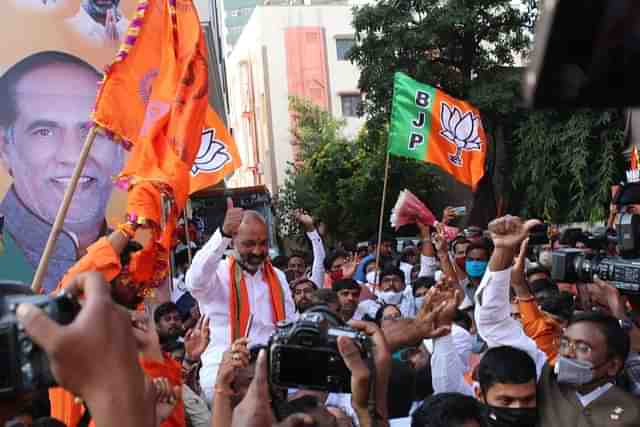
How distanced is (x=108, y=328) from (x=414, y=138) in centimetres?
771

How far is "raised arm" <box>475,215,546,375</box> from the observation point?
3.58 m

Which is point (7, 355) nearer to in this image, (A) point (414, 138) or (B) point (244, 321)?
(B) point (244, 321)

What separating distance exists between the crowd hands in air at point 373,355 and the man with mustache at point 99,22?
376 centimetres

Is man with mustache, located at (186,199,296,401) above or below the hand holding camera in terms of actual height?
below

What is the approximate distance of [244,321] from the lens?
15.8ft

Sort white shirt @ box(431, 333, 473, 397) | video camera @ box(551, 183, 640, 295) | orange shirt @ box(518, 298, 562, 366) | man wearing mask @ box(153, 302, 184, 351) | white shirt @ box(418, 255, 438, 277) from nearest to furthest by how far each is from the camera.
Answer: video camera @ box(551, 183, 640, 295) → white shirt @ box(431, 333, 473, 397) → orange shirt @ box(518, 298, 562, 366) → man wearing mask @ box(153, 302, 184, 351) → white shirt @ box(418, 255, 438, 277)

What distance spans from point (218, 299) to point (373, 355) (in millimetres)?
2349

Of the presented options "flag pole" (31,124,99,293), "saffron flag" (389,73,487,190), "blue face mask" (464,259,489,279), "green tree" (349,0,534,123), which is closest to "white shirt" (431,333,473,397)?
"flag pole" (31,124,99,293)

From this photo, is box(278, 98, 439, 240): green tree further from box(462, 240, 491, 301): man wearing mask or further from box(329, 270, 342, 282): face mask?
box(462, 240, 491, 301): man wearing mask

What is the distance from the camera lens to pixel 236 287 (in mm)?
4852

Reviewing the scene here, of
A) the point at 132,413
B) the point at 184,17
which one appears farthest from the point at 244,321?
the point at 132,413

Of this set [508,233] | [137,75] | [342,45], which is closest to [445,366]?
[508,233]

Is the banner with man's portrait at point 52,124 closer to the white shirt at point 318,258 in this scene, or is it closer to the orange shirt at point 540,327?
the white shirt at point 318,258

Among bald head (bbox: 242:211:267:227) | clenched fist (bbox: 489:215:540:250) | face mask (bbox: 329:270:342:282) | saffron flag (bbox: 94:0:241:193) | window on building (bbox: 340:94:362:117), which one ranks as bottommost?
face mask (bbox: 329:270:342:282)
